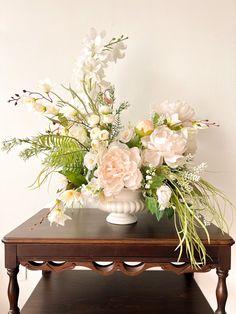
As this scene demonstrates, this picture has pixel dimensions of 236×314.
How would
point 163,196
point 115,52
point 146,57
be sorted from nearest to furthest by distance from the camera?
point 163,196, point 115,52, point 146,57

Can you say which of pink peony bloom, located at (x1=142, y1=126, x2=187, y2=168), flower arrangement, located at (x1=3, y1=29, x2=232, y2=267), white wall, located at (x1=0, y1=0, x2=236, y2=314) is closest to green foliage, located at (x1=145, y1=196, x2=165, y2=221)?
flower arrangement, located at (x1=3, y1=29, x2=232, y2=267)

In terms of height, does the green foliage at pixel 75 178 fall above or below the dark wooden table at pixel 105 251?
above

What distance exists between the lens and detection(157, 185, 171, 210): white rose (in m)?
0.89

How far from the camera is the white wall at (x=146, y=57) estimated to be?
1.36 metres

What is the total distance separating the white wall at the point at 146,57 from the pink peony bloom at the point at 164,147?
0.44m

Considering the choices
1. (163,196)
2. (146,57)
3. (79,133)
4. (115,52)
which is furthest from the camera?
(146,57)

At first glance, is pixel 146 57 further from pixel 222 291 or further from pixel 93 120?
pixel 222 291

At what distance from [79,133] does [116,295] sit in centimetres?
66

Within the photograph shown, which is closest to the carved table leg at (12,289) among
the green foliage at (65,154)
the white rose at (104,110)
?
the green foliage at (65,154)

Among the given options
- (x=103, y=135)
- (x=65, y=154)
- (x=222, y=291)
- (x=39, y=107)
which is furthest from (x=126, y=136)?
(x=222, y=291)

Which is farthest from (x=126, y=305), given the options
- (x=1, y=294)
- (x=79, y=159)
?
(x=1, y=294)

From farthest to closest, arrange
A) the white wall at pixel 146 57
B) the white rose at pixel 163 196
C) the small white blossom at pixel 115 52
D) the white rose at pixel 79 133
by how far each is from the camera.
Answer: the white wall at pixel 146 57
the small white blossom at pixel 115 52
the white rose at pixel 79 133
the white rose at pixel 163 196

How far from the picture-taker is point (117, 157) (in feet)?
3.01

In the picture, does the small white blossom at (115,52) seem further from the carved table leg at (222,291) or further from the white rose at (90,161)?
the carved table leg at (222,291)
